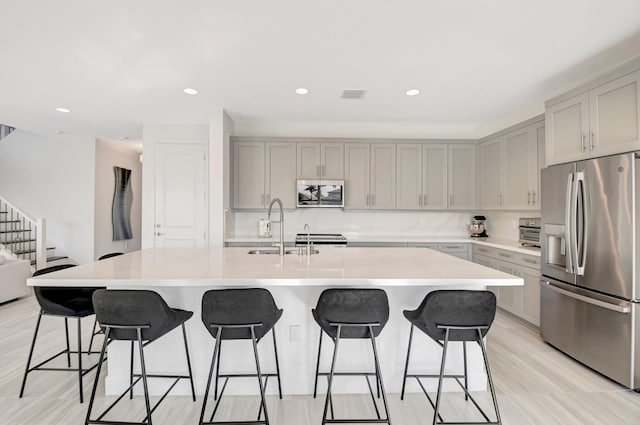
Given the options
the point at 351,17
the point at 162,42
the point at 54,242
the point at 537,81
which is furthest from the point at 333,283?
the point at 54,242

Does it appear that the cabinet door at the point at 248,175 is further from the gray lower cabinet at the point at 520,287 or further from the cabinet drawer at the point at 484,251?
the gray lower cabinet at the point at 520,287

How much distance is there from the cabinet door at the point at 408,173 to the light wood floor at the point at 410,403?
2.54 m

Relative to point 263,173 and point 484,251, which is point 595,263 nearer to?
point 484,251

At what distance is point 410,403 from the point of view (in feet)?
7.07

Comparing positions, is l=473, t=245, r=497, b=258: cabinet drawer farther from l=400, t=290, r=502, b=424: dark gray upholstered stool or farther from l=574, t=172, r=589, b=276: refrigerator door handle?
l=400, t=290, r=502, b=424: dark gray upholstered stool

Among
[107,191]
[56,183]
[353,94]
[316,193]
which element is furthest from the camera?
[107,191]

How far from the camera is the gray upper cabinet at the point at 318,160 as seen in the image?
4.70 metres

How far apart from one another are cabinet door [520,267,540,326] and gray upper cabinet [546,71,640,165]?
114 centimetres

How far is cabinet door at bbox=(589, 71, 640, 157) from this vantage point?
239cm

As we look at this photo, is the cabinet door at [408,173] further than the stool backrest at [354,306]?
Yes

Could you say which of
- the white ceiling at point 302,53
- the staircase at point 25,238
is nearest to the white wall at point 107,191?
the staircase at point 25,238

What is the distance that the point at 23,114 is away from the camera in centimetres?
429

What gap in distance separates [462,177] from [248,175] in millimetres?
3086

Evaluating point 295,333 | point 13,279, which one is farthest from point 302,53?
point 13,279
